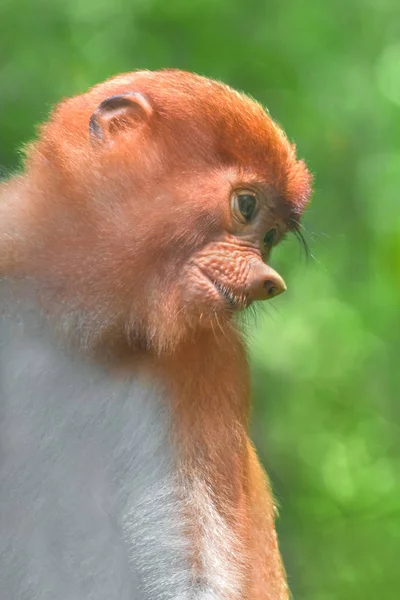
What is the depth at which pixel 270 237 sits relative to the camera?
2.69 meters

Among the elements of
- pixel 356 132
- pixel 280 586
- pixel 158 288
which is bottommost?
pixel 280 586

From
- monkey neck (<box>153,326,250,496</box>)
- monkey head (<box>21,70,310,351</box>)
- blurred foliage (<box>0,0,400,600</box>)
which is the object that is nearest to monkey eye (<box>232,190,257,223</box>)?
monkey head (<box>21,70,310,351</box>)

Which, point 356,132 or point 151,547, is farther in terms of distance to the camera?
point 356,132

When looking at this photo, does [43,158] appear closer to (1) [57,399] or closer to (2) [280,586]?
(1) [57,399]

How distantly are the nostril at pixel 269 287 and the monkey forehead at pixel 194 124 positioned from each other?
26cm

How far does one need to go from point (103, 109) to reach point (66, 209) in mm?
294

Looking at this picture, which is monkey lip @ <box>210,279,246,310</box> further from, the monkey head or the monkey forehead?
the monkey forehead

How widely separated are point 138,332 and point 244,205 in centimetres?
42

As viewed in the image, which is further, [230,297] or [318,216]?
[318,216]

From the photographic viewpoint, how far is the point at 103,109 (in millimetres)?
2525

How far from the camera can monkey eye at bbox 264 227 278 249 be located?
267cm

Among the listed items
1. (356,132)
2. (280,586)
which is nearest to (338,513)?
(280,586)

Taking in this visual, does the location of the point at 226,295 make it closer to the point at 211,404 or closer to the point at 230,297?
the point at 230,297

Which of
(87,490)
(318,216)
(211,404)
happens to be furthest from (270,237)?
(87,490)
